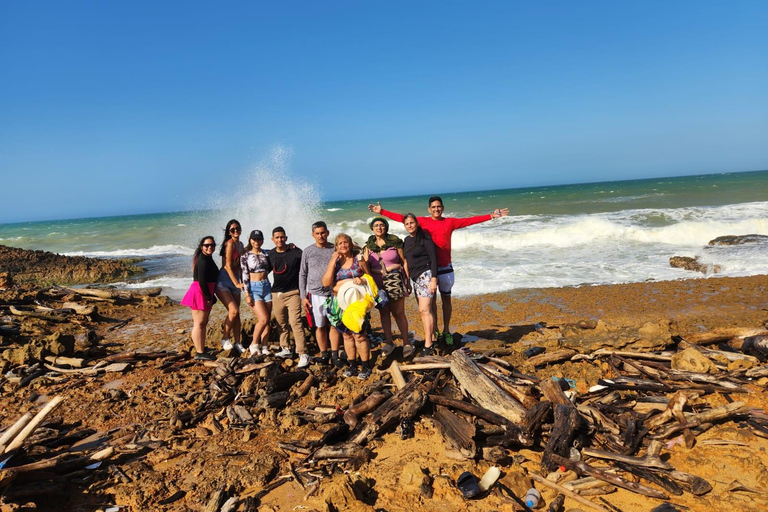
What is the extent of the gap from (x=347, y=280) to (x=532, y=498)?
3.01 meters

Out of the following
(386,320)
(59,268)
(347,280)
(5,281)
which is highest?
(347,280)

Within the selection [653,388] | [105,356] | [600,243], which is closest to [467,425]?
[653,388]

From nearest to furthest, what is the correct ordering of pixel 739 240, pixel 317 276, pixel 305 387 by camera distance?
pixel 305 387, pixel 317 276, pixel 739 240

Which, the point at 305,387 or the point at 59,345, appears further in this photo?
the point at 59,345

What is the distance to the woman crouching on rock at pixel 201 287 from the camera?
19.6ft

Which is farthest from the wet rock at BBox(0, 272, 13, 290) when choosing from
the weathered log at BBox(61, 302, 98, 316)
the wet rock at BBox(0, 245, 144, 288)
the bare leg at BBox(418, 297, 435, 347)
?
the bare leg at BBox(418, 297, 435, 347)

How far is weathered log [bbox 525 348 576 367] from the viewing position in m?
5.63

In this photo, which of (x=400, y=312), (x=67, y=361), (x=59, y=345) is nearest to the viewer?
(x=400, y=312)

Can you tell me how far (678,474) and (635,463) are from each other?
292 mm

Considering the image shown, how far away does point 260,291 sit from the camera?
6.09m

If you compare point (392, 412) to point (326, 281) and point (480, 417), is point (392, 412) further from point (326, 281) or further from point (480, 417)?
point (326, 281)

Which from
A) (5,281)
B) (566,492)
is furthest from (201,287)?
(5,281)

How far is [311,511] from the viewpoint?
3166mm

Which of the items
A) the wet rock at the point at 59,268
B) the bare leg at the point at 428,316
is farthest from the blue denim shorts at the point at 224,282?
the wet rock at the point at 59,268
